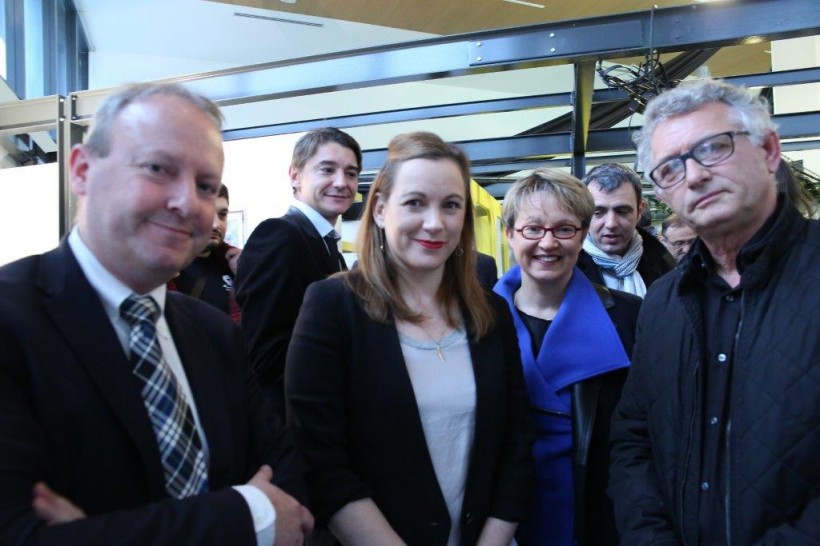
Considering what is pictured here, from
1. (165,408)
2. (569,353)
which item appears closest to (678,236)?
(569,353)

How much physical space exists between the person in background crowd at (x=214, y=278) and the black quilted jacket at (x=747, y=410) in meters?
1.60

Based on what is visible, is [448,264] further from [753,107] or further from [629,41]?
[629,41]

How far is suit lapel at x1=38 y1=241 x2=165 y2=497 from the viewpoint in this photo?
1.04 m

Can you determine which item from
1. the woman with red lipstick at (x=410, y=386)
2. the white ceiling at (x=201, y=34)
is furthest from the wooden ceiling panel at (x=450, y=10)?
the woman with red lipstick at (x=410, y=386)

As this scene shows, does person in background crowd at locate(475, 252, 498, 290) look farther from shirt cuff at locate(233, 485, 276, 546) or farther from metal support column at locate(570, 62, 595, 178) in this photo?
shirt cuff at locate(233, 485, 276, 546)

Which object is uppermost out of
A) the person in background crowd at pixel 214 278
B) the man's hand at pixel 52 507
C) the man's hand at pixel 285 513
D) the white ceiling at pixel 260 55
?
the white ceiling at pixel 260 55

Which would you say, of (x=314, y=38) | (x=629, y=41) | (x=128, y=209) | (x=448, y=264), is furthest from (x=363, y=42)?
(x=128, y=209)

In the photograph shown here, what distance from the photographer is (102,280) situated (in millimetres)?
1126

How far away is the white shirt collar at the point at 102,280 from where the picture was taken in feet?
3.68

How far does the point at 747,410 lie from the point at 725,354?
5.4 inches

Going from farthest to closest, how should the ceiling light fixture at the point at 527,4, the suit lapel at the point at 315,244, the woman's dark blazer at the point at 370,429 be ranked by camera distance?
the ceiling light fixture at the point at 527,4, the suit lapel at the point at 315,244, the woman's dark blazer at the point at 370,429

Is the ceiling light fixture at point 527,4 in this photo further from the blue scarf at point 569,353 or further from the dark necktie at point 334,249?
the blue scarf at point 569,353

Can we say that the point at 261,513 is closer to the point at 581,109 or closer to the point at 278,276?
the point at 278,276

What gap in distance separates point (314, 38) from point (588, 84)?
6370mm
